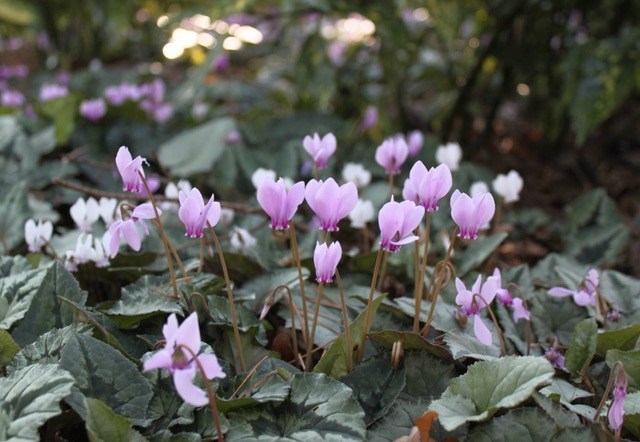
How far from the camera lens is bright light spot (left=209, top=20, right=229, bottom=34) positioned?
3064mm

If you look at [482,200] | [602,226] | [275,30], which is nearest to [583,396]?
[482,200]

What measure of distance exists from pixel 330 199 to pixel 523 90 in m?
2.74

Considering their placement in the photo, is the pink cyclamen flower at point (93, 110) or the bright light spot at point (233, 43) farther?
the bright light spot at point (233, 43)

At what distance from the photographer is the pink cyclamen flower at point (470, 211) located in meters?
1.29

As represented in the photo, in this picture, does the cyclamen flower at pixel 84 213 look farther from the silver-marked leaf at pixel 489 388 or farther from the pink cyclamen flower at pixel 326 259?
the silver-marked leaf at pixel 489 388

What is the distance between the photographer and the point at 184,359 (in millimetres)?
1078

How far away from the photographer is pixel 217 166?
297 centimetres

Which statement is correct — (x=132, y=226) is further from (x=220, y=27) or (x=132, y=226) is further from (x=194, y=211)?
(x=220, y=27)

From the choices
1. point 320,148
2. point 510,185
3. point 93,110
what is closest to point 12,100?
point 93,110

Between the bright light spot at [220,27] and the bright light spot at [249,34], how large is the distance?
1.22ft

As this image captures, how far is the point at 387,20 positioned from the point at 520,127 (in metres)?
1.61

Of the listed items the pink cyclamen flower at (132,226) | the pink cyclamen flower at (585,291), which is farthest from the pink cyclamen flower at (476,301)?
the pink cyclamen flower at (132,226)

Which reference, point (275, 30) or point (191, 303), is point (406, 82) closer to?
point (275, 30)

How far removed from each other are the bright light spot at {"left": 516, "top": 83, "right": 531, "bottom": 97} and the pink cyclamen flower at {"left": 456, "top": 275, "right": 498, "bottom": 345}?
245 cm
